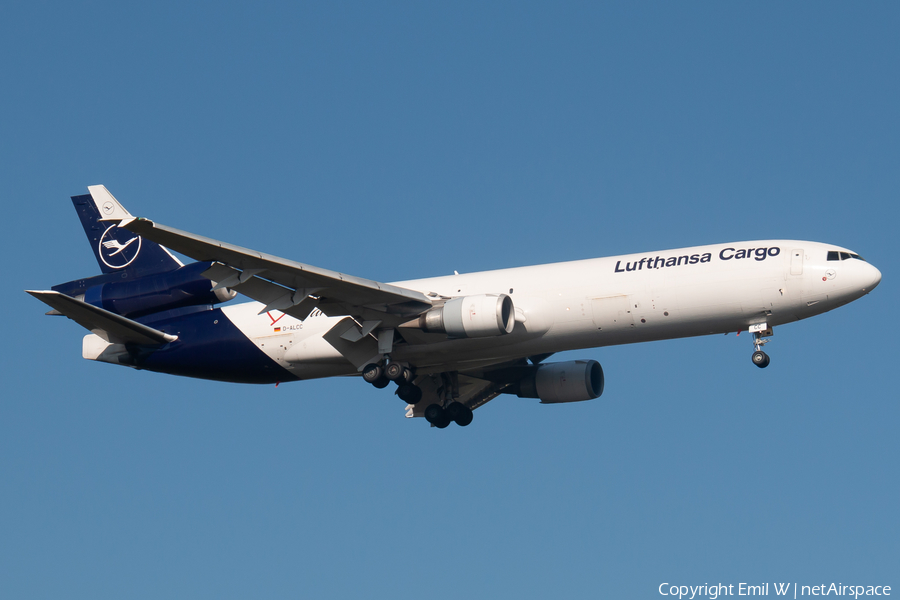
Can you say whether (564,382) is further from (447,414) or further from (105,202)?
(105,202)

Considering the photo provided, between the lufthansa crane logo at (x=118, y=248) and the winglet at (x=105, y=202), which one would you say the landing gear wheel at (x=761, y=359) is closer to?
the lufthansa crane logo at (x=118, y=248)

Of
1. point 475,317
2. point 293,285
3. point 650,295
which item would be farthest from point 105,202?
point 650,295

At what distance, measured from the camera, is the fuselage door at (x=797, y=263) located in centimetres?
3422

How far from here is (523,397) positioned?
42.4 metres

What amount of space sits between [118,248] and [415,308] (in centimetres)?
1228

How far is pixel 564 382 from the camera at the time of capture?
41531 mm

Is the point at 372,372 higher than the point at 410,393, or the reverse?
the point at 372,372

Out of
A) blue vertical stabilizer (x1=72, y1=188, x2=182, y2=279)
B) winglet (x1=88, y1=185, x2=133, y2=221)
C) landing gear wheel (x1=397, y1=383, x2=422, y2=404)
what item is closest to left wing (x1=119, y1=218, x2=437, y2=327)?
landing gear wheel (x1=397, y1=383, x2=422, y2=404)

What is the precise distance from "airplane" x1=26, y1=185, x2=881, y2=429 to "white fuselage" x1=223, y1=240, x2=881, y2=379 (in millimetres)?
45

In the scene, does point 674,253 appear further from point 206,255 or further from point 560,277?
point 206,255

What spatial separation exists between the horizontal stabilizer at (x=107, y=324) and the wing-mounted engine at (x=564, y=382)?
515 inches

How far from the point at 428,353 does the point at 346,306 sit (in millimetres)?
3385

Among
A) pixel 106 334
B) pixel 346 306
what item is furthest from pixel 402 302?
pixel 106 334

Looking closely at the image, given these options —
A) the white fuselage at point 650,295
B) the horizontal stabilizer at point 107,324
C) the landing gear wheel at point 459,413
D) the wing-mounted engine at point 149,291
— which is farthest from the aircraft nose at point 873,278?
the horizontal stabilizer at point 107,324
